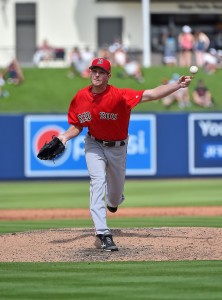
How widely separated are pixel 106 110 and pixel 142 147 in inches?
453

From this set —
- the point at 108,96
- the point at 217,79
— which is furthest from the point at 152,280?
the point at 217,79

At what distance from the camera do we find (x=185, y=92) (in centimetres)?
2833

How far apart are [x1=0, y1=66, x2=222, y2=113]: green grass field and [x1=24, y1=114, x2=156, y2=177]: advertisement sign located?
6.83 metres

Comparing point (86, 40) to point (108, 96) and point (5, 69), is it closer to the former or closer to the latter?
point (5, 69)

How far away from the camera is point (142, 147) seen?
21.1 meters

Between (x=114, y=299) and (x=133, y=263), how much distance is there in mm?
1865

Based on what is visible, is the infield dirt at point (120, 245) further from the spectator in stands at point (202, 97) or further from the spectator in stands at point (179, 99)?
the spectator in stands at point (202, 97)

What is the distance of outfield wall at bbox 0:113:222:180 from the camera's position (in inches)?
813

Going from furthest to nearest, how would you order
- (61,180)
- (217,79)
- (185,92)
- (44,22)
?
(44,22)
(217,79)
(185,92)
(61,180)

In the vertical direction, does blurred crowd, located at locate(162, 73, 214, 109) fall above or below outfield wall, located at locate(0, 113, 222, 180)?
above

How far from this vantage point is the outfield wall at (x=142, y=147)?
2066cm

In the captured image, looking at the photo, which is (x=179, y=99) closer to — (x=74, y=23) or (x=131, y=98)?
(x=74, y=23)

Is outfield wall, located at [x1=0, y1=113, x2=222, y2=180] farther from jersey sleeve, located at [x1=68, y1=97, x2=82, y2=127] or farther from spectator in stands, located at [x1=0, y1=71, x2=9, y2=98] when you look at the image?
jersey sleeve, located at [x1=68, y1=97, x2=82, y2=127]

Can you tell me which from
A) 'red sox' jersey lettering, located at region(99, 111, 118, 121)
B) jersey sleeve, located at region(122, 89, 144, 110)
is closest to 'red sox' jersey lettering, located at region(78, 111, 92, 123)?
'red sox' jersey lettering, located at region(99, 111, 118, 121)
